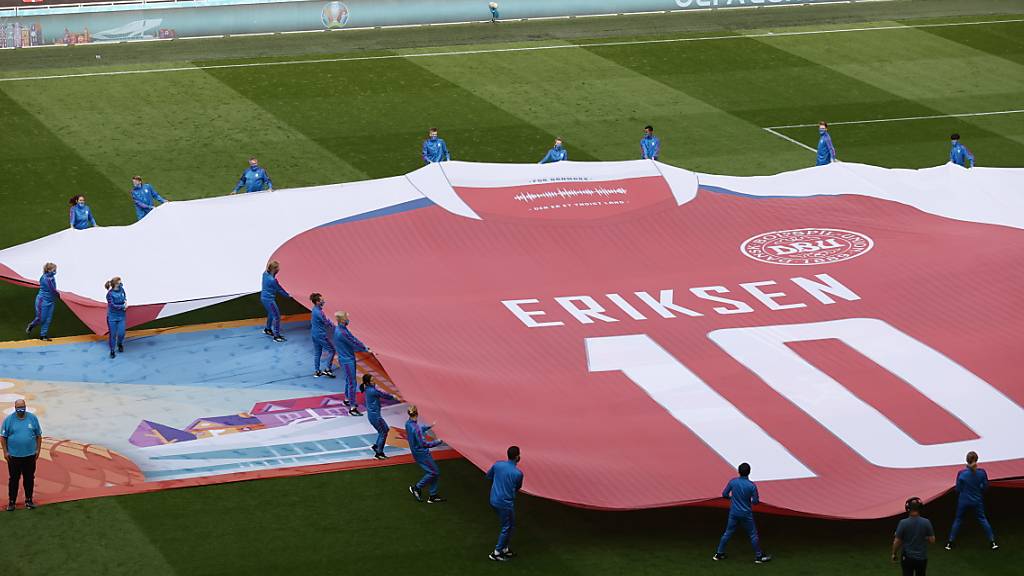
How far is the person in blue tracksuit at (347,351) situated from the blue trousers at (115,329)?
12.2 feet

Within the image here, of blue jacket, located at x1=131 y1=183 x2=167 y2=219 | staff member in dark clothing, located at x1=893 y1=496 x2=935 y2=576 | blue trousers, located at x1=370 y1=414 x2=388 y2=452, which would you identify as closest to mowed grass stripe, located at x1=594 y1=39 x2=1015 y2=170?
blue jacket, located at x1=131 y1=183 x2=167 y2=219

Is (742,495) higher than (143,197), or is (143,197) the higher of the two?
(143,197)

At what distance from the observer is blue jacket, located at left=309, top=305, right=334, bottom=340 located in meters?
22.5

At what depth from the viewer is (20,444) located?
18.8 meters

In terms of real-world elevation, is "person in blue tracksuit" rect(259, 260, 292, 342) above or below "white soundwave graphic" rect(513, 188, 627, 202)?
below

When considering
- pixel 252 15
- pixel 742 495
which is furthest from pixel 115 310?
pixel 252 15

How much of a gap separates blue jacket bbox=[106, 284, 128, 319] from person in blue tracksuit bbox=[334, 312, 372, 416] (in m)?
3.60

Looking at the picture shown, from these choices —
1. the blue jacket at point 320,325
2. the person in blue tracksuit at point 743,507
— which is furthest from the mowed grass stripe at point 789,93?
the person in blue tracksuit at point 743,507

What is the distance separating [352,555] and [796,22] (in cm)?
3037

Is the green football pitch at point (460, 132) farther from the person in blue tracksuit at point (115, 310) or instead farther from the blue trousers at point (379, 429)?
the person in blue tracksuit at point (115, 310)

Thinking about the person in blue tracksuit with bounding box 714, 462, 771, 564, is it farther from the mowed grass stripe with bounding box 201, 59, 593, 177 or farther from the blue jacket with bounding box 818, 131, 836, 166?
the mowed grass stripe with bounding box 201, 59, 593, 177

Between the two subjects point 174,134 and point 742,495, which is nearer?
point 742,495

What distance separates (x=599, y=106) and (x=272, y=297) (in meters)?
15.0

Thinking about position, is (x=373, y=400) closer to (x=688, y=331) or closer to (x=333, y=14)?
(x=688, y=331)
